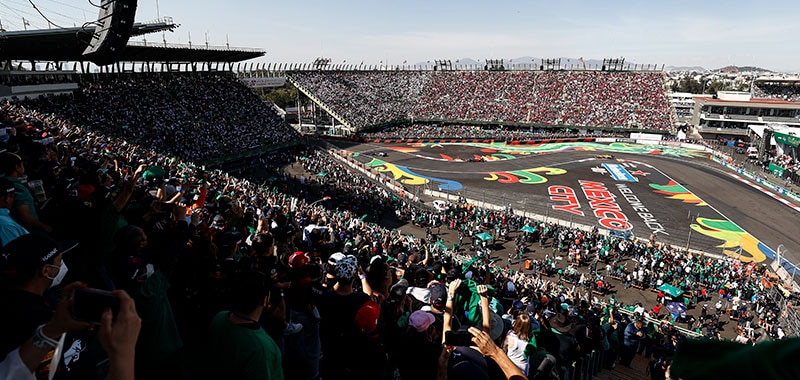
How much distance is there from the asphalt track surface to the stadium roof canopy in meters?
19.1

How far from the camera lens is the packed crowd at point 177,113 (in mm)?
33312

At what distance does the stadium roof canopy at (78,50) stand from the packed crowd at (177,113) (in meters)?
2.83

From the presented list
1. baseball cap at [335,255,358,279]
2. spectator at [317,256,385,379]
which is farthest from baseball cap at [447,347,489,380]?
baseball cap at [335,255,358,279]

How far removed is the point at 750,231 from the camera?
28.4 metres

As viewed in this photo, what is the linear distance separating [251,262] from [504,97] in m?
72.4

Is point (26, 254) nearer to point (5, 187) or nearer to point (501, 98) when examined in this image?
point (5, 187)

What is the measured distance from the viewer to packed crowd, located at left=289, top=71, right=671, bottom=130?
6375cm

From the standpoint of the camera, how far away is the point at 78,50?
3117 cm

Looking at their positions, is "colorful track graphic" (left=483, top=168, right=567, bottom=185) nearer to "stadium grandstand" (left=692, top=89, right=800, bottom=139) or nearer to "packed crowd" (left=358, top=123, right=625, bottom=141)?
"packed crowd" (left=358, top=123, right=625, bottom=141)

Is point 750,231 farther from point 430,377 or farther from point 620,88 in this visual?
point 620,88

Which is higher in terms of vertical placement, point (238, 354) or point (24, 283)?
point (24, 283)

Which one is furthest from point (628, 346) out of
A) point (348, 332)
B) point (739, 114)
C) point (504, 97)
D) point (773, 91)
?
point (773, 91)

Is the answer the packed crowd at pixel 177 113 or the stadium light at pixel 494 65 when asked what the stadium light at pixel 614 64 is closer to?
the stadium light at pixel 494 65

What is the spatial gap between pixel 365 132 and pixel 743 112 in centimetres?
5343
